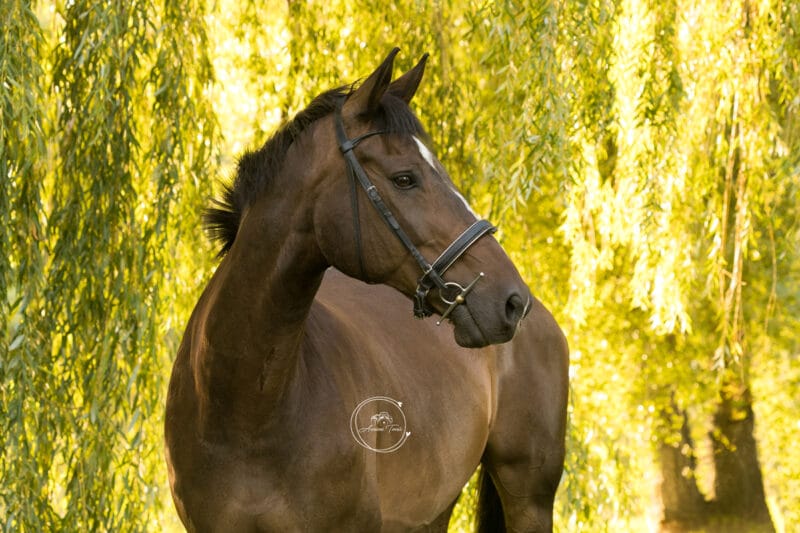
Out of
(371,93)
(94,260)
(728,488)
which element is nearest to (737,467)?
(728,488)

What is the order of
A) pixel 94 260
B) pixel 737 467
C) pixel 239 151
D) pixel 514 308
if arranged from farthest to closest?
1. pixel 737 467
2. pixel 239 151
3. pixel 94 260
4. pixel 514 308

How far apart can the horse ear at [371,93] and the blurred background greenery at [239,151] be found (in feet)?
4.64

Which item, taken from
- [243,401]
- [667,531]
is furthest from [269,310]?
[667,531]

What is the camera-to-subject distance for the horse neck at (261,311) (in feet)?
9.37

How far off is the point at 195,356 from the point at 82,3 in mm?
2025

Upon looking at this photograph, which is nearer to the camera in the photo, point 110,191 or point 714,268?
point 110,191

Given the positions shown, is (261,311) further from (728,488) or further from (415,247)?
(728,488)

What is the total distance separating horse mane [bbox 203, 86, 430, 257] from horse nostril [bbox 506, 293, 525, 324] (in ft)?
1.66

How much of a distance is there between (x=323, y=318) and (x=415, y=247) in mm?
755

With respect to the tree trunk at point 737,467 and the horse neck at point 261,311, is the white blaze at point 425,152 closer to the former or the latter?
the horse neck at point 261,311

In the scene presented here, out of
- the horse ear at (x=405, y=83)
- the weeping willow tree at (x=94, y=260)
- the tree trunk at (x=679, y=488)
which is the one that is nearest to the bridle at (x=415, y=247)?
the horse ear at (x=405, y=83)

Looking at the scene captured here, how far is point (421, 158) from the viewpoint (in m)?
2.75

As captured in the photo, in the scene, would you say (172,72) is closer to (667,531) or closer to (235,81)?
(235,81)

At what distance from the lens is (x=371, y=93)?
2781 millimetres
